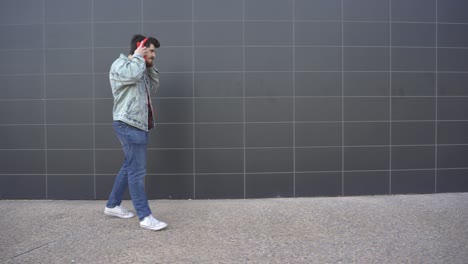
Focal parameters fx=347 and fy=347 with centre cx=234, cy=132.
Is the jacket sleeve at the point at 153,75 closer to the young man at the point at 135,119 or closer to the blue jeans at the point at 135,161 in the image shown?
the young man at the point at 135,119

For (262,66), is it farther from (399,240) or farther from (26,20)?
(26,20)

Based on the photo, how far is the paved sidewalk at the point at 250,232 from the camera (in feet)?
9.48

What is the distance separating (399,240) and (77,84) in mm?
4158

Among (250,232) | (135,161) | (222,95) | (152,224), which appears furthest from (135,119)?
(250,232)

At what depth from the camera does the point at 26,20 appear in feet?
15.0

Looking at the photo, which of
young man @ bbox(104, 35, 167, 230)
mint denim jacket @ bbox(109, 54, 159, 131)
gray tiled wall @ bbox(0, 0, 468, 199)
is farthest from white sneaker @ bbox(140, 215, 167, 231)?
gray tiled wall @ bbox(0, 0, 468, 199)

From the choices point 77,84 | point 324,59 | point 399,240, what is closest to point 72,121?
point 77,84

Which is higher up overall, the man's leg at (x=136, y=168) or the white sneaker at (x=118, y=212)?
the man's leg at (x=136, y=168)

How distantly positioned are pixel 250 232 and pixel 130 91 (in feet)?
6.00

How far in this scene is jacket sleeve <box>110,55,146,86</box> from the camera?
10.9 feet

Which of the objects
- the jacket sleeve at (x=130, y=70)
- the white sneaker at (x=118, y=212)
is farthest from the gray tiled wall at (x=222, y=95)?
the jacket sleeve at (x=130, y=70)

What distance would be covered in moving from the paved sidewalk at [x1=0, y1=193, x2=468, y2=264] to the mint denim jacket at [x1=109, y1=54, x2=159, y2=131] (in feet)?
3.70

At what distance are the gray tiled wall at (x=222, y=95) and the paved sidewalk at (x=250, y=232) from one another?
339 millimetres

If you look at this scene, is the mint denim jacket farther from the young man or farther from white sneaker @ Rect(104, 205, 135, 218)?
white sneaker @ Rect(104, 205, 135, 218)
